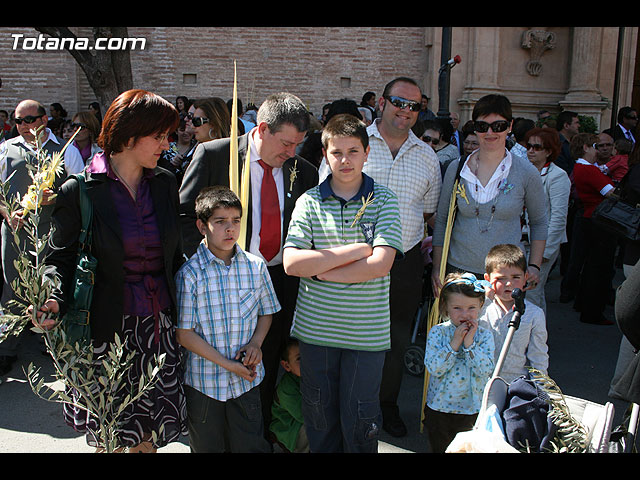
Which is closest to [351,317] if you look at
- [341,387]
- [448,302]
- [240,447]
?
[341,387]

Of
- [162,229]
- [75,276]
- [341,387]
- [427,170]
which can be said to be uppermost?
[427,170]

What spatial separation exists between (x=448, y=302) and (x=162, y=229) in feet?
5.11

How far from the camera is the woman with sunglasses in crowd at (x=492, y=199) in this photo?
3.99 m

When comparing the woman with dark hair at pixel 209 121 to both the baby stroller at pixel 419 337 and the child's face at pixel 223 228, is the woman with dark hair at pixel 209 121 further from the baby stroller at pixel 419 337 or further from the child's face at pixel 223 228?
the baby stroller at pixel 419 337

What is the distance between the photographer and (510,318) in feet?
11.9

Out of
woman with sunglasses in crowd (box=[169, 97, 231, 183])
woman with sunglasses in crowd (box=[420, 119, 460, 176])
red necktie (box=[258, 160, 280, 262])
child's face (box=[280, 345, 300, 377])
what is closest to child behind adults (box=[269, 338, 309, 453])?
child's face (box=[280, 345, 300, 377])

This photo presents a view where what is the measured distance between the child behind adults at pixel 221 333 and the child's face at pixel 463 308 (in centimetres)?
104

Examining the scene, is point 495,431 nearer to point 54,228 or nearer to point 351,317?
point 351,317

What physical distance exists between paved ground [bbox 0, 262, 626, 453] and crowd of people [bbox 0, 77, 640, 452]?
0.69 m

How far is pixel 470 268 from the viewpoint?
4070 mm

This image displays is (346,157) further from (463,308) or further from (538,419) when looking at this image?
(538,419)

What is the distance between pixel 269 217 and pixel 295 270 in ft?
1.86

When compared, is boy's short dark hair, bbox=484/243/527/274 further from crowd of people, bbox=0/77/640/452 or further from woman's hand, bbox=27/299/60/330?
woman's hand, bbox=27/299/60/330

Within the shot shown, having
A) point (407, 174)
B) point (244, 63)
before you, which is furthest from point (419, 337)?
point (244, 63)
